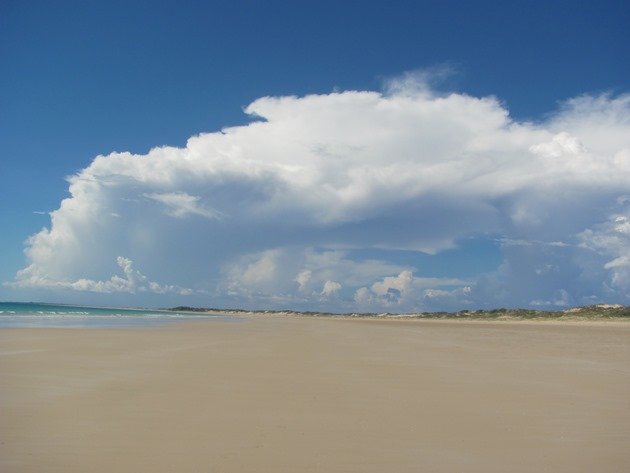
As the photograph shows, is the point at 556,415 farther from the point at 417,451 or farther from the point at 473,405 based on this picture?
the point at 417,451

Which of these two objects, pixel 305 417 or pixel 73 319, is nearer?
pixel 305 417

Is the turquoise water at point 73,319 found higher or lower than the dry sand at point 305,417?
lower

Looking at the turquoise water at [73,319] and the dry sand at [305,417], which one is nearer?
the dry sand at [305,417]

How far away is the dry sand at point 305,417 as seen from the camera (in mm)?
6234

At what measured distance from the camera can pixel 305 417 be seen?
8.31 m

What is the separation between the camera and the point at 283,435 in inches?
285

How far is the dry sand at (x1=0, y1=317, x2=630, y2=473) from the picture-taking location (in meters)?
6.23

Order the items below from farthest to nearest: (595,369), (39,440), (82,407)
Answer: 1. (595,369)
2. (82,407)
3. (39,440)

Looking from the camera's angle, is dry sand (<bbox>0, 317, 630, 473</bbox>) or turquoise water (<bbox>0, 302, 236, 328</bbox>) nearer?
dry sand (<bbox>0, 317, 630, 473</bbox>)

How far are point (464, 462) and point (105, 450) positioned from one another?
4916mm

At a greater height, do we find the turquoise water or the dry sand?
the dry sand

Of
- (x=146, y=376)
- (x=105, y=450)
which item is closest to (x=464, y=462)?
(x=105, y=450)

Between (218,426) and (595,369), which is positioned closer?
(218,426)

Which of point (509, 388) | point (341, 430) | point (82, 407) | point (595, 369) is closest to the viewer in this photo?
point (341, 430)
